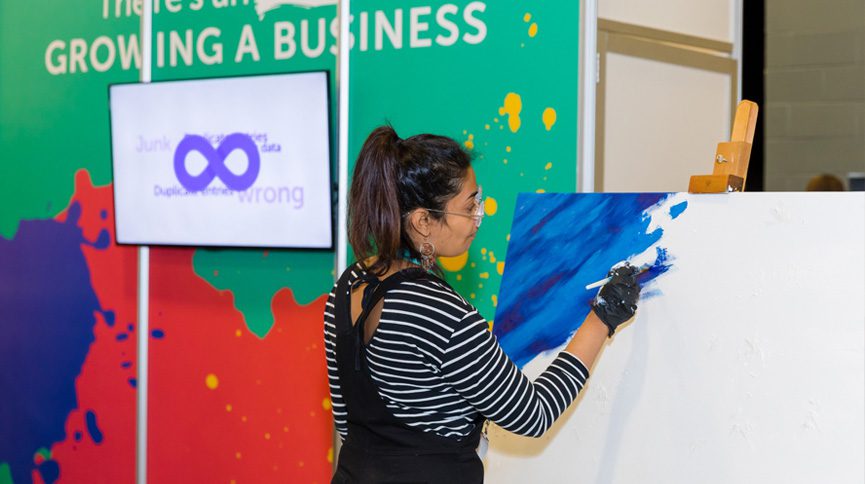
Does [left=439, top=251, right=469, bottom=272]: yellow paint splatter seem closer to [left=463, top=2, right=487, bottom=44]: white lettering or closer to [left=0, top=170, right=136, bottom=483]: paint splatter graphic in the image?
[left=463, top=2, right=487, bottom=44]: white lettering

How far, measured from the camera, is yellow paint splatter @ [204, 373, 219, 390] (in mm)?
A: 3350

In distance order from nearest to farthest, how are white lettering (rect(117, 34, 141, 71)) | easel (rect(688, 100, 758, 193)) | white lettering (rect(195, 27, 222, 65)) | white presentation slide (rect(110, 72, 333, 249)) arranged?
easel (rect(688, 100, 758, 193)) → white presentation slide (rect(110, 72, 333, 249)) → white lettering (rect(195, 27, 222, 65)) → white lettering (rect(117, 34, 141, 71))

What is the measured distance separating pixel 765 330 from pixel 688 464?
281 mm

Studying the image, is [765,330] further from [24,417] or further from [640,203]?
[24,417]

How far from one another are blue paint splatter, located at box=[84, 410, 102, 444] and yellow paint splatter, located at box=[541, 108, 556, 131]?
6.42ft

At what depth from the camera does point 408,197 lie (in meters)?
1.73

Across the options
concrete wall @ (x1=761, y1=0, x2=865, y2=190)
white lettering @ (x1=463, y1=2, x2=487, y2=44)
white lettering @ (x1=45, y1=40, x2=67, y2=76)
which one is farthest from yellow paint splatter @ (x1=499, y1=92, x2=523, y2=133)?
concrete wall @ (x1=761, y1=0, x2=865, y2=190)

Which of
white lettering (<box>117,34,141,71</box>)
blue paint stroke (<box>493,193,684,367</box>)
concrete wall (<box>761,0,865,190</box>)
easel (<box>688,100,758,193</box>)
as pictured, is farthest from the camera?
concrete wall (<box>761,0,865,190</box>)

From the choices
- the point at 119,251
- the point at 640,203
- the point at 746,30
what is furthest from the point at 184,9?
the point at 746,30

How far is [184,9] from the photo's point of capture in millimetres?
3369

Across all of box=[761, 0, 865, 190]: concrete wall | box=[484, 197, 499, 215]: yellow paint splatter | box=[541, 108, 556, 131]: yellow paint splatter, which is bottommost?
box=[484, 197, 499, 215]: yellow paint splatter

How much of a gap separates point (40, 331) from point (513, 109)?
6.53 feet

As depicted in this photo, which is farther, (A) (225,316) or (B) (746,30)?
(B) (746,30)

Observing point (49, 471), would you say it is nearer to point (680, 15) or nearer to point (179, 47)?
point (179, 47)
